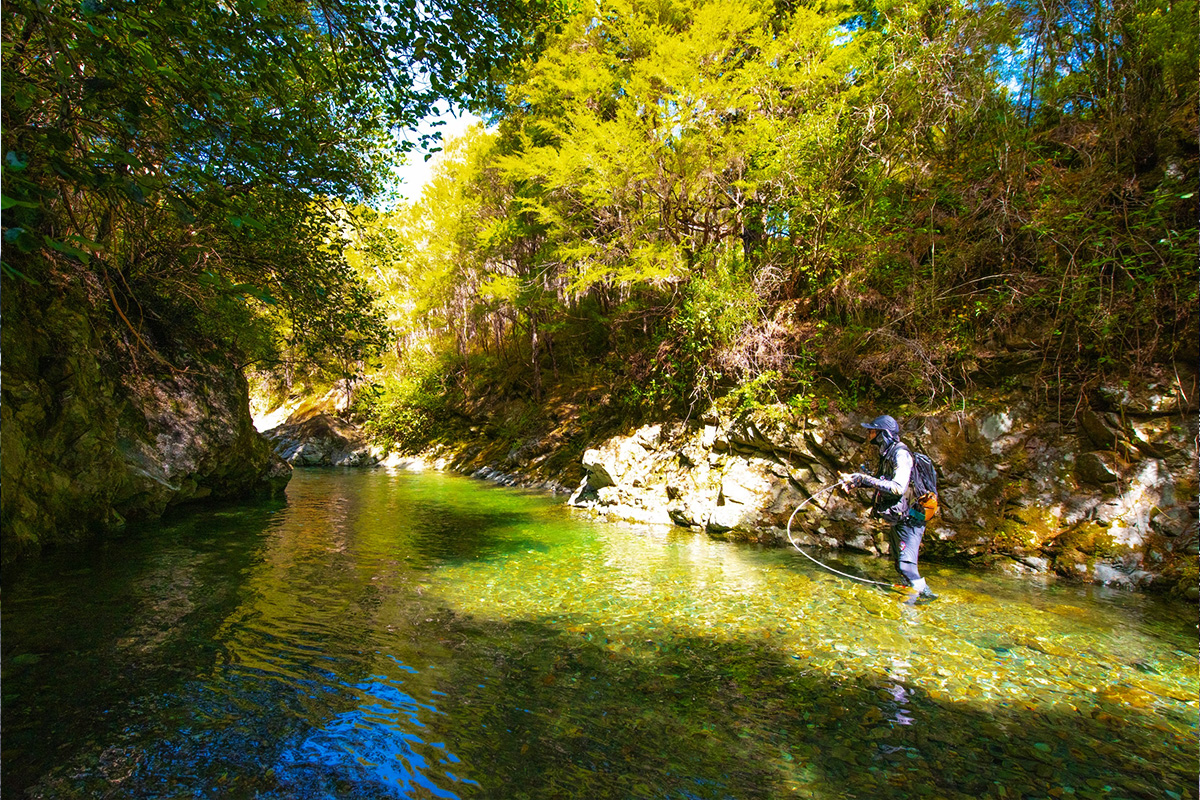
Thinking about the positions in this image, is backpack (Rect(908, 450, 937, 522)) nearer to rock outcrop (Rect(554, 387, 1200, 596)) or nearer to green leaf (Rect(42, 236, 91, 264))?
rock outcrop (Rect(554, 387, 1200, 596))

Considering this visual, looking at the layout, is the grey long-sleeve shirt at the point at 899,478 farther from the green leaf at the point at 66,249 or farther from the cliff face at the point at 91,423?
the cliff face at the point at 91,423

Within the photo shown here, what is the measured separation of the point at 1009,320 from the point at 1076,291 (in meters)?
0.93

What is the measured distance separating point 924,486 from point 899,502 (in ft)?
1.22

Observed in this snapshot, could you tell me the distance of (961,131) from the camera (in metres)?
9.87

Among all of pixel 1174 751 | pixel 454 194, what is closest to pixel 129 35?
pixel 1174 751

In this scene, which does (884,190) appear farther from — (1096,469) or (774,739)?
(774,739)

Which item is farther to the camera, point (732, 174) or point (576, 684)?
point (732, 174)

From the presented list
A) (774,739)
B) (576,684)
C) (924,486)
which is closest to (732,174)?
(924,486)

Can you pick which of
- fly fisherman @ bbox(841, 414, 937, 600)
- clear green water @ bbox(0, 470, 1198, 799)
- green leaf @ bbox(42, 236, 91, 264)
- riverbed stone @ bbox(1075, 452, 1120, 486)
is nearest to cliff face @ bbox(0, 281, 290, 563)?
clear green water @ bbox(0, 470, 1198, 799)

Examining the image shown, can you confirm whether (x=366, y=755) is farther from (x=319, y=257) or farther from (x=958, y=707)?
(x=319, y=257)

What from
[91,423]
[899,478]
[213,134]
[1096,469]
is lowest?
[91,423]

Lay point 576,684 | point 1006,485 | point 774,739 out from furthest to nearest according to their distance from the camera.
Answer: point 1006,485 → point 576,684 → point 774,739

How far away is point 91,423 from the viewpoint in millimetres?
8195

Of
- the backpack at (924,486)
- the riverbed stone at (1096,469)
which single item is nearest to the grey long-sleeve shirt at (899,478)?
the backpack at (924,486)
